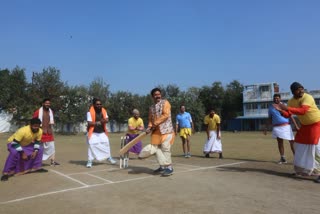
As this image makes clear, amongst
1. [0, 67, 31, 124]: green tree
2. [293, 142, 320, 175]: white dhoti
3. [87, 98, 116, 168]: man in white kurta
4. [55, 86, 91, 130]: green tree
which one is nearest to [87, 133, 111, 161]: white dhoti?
[87, 98, 116, 168]: man in white kurta

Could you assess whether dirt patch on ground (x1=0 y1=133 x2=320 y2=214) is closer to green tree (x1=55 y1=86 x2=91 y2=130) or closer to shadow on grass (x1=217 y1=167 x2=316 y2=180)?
shadow on grass (x1=217 y1=167 x2=316 y2=180)

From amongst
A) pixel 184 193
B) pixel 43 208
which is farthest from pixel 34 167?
pixel 184 193

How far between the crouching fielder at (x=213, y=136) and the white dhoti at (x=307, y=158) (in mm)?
4889

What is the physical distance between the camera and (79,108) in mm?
49531

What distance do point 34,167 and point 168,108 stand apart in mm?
3916

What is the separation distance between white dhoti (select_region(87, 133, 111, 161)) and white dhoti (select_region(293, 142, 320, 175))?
18.0 ft

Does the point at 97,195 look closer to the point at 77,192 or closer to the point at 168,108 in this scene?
the point at 77,192

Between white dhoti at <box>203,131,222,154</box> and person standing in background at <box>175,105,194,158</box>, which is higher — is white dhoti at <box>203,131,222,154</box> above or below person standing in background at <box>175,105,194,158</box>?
below

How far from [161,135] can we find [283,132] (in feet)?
14.0

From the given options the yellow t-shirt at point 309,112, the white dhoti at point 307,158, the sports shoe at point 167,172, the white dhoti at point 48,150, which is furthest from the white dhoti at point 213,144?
the white dhoti at point 48,150

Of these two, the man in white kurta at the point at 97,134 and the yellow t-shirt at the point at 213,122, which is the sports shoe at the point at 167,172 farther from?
the yellow t-shirt at the point at 213,122

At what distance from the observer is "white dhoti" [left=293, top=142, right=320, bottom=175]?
7.65 metres

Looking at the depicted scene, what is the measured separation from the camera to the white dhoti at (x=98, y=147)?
10570mm

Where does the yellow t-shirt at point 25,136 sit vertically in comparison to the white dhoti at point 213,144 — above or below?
above
